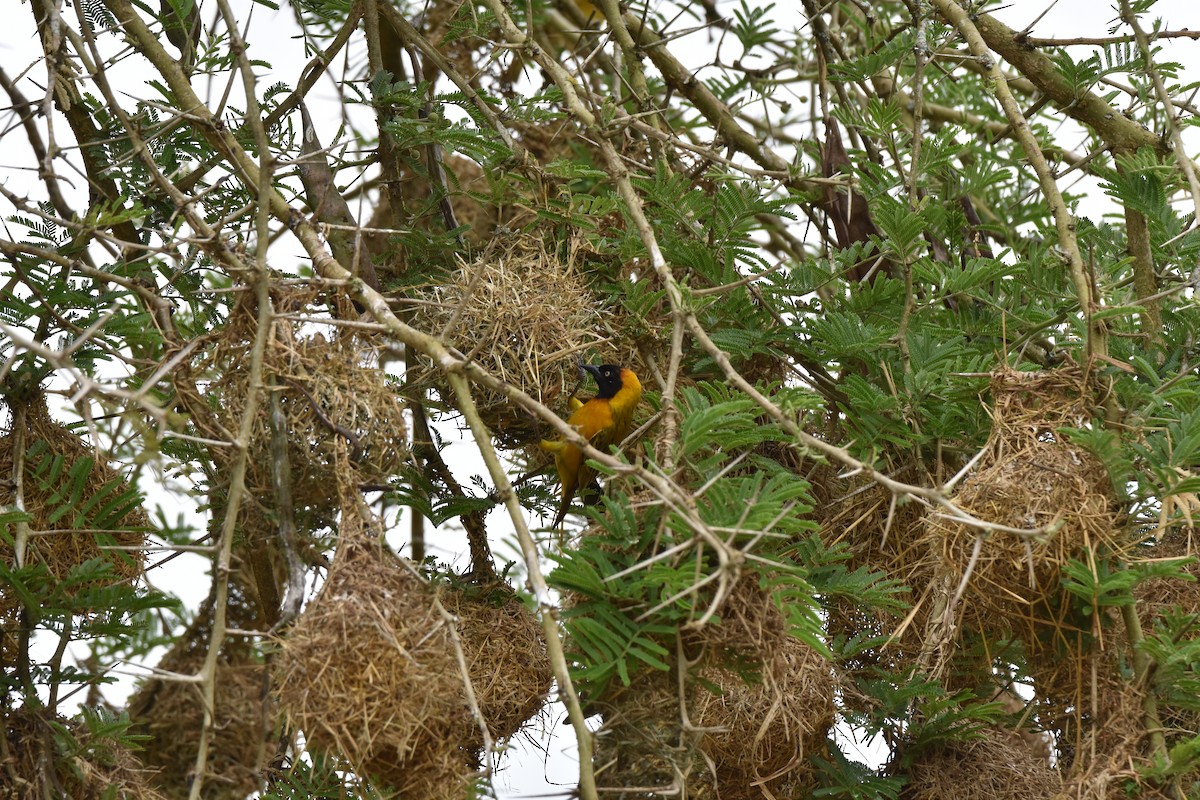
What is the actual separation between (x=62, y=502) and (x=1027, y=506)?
204cm

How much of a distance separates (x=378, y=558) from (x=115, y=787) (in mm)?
950

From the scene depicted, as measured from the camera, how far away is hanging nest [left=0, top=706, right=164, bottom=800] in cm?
273

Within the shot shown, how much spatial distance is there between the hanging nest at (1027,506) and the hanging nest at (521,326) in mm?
957

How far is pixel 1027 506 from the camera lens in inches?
94.2

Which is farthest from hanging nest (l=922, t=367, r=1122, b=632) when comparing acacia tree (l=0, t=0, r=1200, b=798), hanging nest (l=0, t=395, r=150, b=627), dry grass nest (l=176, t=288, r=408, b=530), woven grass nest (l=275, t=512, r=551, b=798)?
hanging nest (l=0, t=395, r=150, b=627)

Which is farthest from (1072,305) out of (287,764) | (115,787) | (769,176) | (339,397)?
(115,787)

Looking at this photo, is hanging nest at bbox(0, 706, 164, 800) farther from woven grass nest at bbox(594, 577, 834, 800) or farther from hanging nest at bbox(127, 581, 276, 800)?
woven grass nest at bbox(594, 577, 834, 800)

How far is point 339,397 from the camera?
248cm

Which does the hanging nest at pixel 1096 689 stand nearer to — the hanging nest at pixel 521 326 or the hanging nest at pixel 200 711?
the hanging nest at pixel 521 326

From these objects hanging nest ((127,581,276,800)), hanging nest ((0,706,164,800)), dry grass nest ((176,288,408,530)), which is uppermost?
dry grass nest ((176,288,408,530))

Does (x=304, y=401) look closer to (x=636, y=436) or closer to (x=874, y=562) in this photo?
(x=636, y=436)

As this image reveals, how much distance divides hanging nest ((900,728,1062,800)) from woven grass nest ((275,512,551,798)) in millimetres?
1162

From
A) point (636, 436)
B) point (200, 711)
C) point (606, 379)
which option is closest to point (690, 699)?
point (636, 436)

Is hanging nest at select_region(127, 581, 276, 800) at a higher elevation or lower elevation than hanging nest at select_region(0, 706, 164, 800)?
higher
